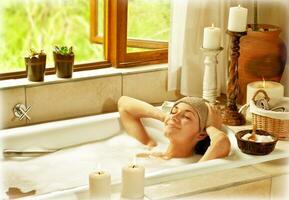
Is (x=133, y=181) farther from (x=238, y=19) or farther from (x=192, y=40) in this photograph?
(x=192, y=40)

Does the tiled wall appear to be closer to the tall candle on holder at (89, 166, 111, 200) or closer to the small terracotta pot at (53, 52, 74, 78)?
the small terracotta pot at (53, 52, 74, 78)

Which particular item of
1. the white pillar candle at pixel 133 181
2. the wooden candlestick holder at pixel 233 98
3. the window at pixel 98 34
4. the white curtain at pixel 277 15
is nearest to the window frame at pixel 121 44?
the window at pixel 98 34

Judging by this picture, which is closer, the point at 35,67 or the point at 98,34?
the point at 35,67

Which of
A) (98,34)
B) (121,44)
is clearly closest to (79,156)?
(121,44)

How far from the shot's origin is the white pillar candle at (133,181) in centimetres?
183

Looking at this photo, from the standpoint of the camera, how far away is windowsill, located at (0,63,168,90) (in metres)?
2.59

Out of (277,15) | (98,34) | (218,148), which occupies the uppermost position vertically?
(277,15)

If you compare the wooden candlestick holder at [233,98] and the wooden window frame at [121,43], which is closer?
the wooden candlestick holder at [233,98]

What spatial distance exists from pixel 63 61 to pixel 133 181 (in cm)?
97

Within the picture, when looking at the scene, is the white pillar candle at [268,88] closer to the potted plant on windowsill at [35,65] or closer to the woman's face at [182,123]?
the woman's face at [182,123]

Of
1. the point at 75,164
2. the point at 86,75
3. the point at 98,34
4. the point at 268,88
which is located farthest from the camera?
the point at 98,34

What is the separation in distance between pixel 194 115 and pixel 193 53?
0.56 m

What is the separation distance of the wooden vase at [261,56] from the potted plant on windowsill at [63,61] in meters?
0.78

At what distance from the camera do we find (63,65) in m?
2.67
